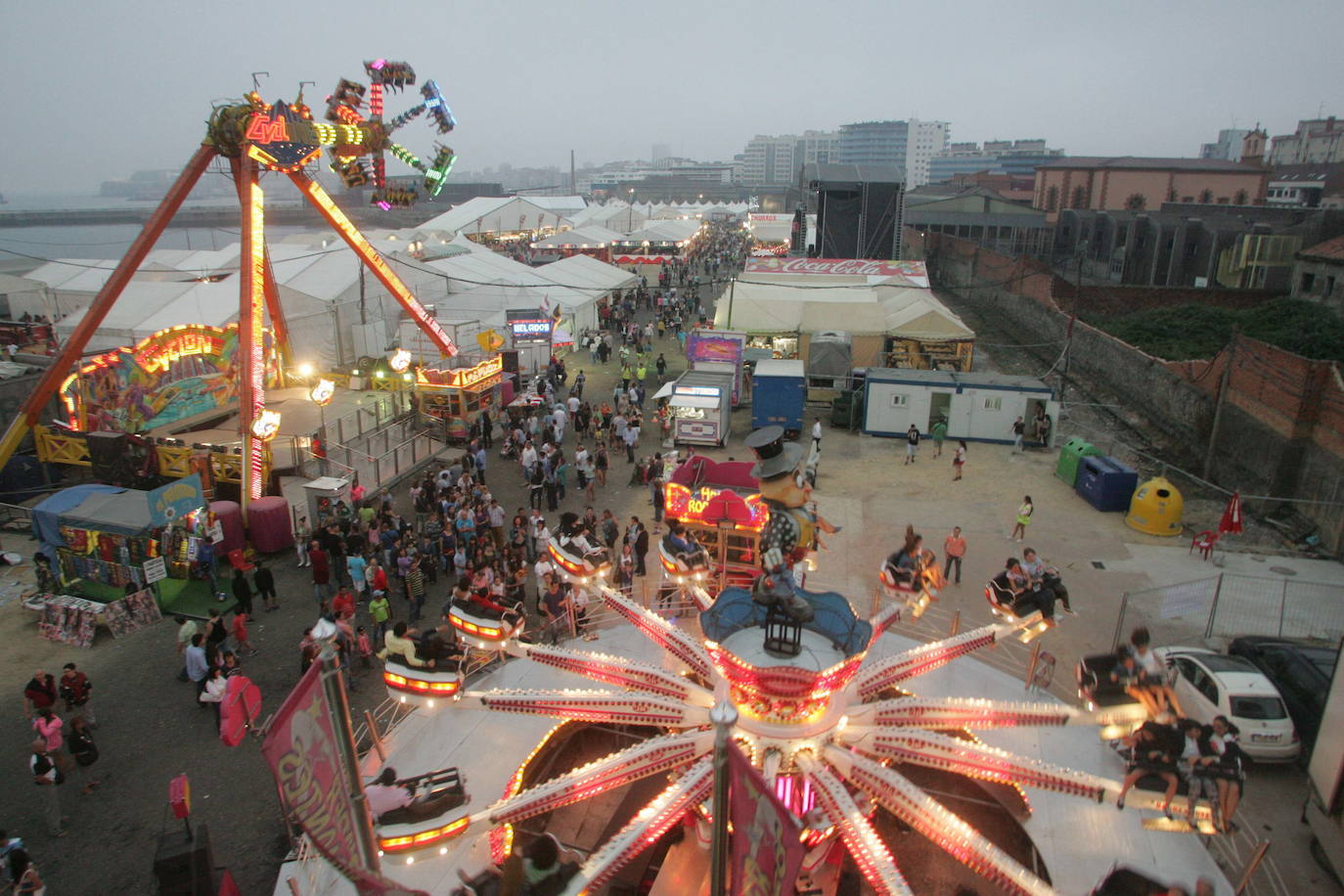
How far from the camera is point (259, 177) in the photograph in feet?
63.9

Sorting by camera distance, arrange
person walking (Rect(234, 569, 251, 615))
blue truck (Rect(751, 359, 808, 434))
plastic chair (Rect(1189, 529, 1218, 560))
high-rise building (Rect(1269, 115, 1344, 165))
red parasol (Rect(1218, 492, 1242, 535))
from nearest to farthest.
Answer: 1. person walking (Rect(234, 569, 251, 615))
2. red parasol (Rect(1218, 492, 1242, 535))
3. plastic chair (Rect(1189, 529, 1218, 560))
4. blue truck (Rect(751, 359, 808, 434))
5. high-rise building (Rect(1269, 115, 1344, 165))

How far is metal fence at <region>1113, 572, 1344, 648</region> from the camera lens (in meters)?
14.3

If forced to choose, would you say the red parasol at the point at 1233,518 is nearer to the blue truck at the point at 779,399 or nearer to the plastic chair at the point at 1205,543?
the plastic chair at the point at 1205,543

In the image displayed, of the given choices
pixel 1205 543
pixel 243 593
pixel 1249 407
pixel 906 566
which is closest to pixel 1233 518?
pixel 1205 543

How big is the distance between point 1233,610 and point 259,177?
22.8m

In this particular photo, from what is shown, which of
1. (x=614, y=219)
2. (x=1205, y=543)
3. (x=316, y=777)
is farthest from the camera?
(x=614, y=219)

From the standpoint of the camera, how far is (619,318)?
140 ft

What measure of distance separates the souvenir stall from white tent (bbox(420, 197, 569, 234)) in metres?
51.8

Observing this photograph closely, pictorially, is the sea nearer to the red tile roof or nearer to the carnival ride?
the carnival ride

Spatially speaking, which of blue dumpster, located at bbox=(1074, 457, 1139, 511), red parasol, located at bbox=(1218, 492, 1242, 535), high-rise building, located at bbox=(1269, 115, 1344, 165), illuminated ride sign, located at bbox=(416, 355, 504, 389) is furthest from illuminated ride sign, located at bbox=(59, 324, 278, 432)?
high-rise building, located at bbox=(1269, 115, 1344, 165)

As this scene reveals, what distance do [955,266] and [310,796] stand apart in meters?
65.7

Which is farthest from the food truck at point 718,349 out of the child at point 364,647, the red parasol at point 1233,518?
the child at point 364,647

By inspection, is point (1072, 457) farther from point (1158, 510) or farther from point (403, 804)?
point (403, 804)

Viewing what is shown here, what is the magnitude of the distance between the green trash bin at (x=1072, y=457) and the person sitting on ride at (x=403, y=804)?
64.2 ft
